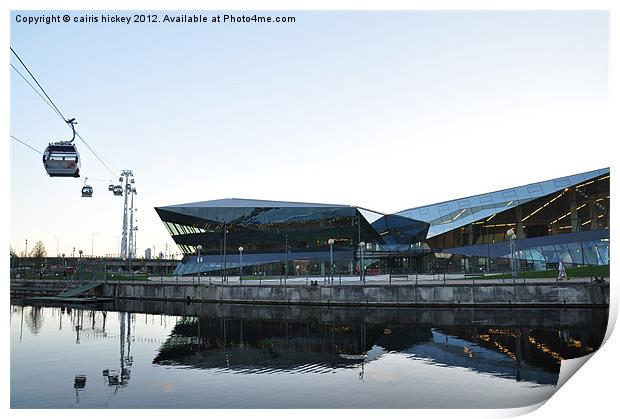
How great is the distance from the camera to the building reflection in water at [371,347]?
1616 centimetres

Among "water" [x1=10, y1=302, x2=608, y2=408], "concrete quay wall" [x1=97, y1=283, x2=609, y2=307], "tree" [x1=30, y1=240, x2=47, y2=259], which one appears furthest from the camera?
"tree" [x1=30, y1=240, x2=47, y2=259]

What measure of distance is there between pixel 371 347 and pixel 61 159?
11907 millimetres

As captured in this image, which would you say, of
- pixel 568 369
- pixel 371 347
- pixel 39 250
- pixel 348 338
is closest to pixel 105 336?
pixel 348 338

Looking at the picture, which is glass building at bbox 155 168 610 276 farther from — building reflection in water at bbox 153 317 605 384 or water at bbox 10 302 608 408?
building reflection in water at bbox 153 317 605 384

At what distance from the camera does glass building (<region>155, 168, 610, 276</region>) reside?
158ft

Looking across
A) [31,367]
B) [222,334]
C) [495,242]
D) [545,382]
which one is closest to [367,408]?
[545,382]

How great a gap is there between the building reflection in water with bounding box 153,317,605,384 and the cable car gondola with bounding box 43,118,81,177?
663 centimetres

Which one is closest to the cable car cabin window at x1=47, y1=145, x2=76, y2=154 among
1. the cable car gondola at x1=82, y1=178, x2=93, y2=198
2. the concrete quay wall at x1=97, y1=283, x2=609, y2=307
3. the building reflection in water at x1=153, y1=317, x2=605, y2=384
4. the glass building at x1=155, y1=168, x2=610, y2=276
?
the building reflection in water at x1=153, y1=317, x2=605, y2=384

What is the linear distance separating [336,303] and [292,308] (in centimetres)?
284

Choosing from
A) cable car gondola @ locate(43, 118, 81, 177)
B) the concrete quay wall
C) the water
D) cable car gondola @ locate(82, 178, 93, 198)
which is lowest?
the water

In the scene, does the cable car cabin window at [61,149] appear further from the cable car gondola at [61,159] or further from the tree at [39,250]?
the tree at [39,250]

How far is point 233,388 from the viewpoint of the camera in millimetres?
13656

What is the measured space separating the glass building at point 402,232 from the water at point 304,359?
22642 millimetres
